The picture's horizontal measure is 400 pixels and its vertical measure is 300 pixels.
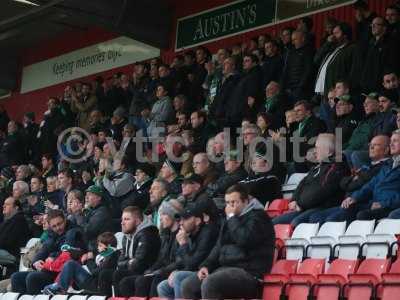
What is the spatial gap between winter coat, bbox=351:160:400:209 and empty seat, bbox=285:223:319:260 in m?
0.51

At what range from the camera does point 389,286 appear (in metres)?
5.98

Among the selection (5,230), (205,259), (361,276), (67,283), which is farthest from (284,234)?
(5,230)

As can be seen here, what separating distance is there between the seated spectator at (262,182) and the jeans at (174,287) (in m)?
1.86

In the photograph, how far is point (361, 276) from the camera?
246 inches

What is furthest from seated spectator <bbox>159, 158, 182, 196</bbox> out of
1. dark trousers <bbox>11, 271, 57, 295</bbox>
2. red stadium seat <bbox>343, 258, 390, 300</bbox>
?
red stadium seat <bbox>343, 258, 390, 300</bbox>

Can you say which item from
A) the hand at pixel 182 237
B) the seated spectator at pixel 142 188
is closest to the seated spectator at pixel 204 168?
the seated spectator at pixel 142 188

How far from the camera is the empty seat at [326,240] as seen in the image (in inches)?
282

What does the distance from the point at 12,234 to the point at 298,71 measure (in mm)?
4140

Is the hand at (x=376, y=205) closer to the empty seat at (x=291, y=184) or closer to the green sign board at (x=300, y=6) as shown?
the empty seat at (x=291, y=184)

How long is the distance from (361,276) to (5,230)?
619cm

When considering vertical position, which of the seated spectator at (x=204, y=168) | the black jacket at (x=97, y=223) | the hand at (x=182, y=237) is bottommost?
the hand at (x=182, y=237)

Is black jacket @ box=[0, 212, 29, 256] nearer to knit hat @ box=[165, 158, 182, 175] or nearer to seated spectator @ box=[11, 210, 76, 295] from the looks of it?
seated spectator @ box=[11, 210, 76, 295]

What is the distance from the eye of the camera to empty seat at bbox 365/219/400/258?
22.1ft

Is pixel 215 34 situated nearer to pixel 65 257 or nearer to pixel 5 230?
pixel 5 230
